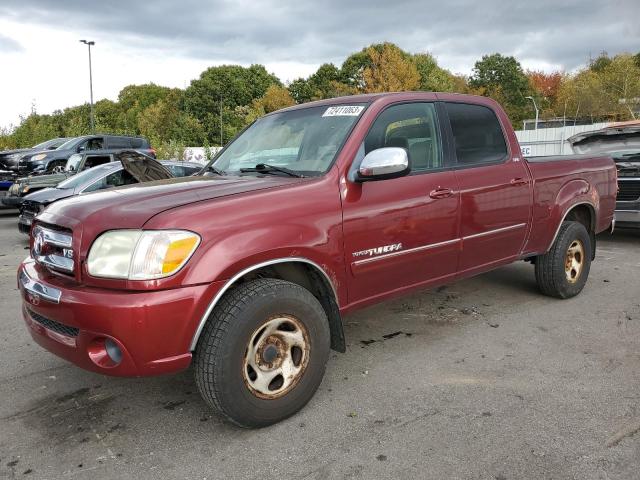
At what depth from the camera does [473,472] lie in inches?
94.7

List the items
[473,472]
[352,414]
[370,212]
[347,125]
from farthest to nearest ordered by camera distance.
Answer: [347,125]
[370,212]
[352,414]
[473,472]

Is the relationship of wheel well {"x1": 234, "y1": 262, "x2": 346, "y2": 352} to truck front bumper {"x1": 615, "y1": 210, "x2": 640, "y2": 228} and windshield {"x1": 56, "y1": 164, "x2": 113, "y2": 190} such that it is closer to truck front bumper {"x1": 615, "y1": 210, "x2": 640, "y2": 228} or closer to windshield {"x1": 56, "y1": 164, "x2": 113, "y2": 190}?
truck front bumper {"x1": 615, "y1": 210, "x2": 640, "y2": 228}

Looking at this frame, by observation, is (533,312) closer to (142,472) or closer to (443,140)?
(443,140)

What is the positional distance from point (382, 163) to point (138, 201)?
135 cm

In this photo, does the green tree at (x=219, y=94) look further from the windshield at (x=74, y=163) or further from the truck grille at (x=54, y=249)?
the truck grille at (x=54, y=249)

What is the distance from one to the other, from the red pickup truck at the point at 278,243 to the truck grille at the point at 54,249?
0.04 ft

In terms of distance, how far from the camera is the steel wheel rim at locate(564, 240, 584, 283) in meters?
4.98

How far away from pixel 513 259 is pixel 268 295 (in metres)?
2.56

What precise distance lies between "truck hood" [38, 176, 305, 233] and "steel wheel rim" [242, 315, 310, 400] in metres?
0.74

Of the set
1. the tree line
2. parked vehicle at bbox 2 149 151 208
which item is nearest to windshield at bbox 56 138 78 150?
parked vehicle at bbox 2 149 151 208

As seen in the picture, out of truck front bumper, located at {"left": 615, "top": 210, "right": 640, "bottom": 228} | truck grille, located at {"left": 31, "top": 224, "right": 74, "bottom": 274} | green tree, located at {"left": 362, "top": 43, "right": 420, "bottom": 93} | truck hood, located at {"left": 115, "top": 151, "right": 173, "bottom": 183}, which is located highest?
green tree, located at {"left": 362, "top": 43, "right": 420, "bottom": 93}

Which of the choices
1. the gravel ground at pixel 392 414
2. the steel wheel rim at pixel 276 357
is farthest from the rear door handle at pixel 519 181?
the steel wheel rim at pixel 276 357

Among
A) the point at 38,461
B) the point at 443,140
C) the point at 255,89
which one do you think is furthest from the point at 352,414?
the point at 255,89

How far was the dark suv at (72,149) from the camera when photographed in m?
15.3
